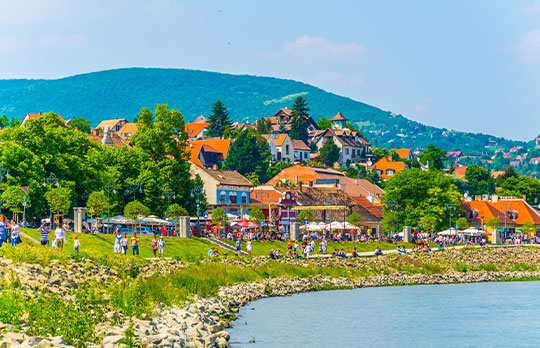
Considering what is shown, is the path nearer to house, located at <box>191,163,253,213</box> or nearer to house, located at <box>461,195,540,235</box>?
house, located at <box>191,163,253,213</box>

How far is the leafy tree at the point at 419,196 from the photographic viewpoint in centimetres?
10238

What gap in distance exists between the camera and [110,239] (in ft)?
193

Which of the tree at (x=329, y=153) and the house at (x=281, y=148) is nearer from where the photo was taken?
the house at (x=281, y=148)

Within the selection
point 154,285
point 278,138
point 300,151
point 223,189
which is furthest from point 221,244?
point 300,151

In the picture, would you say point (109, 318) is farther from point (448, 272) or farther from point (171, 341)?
point (448, 272)

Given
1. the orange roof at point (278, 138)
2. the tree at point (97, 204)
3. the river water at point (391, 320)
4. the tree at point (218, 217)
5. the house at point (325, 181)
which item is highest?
the orange roof at point (278, 138)

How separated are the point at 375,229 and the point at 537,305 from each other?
59.3 metres

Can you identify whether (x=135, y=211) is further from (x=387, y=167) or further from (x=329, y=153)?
(x=387, y=167)

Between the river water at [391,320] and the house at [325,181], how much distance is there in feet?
221

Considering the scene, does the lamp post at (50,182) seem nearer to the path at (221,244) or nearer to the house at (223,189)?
the path at (221,244)

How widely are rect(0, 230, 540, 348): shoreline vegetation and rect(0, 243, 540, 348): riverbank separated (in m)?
0.05

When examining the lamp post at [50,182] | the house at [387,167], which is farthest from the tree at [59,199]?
the house at [387,167]

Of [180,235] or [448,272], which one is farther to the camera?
[448,272]

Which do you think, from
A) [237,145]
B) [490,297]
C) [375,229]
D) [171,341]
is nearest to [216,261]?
[490,297]
